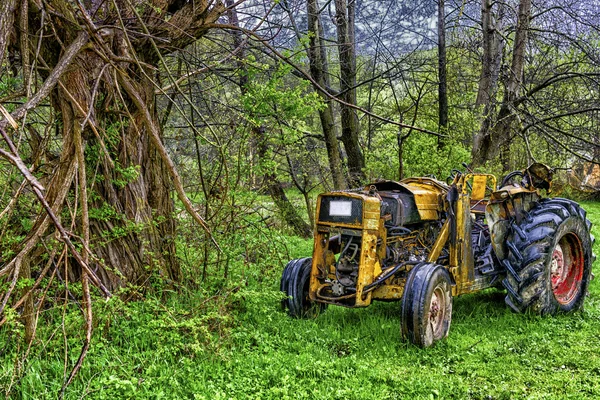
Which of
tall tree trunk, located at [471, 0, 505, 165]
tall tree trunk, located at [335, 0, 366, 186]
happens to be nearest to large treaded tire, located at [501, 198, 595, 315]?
tall tree trunk, located at [471, 0, 505, 165]

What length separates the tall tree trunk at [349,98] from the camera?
9922mm

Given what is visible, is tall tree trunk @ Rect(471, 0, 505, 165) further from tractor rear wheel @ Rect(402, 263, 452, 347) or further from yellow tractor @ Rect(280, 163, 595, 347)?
tractor rear wheel @ Rect(402, 263, 452, 347)

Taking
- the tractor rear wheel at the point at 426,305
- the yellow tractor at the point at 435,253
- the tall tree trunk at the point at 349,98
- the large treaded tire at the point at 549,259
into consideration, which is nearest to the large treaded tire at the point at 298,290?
the yellow tractor at the point at 435,253

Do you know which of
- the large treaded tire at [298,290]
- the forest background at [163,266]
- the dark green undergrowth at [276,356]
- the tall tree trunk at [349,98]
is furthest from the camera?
the tall tree trunk at [349,98]

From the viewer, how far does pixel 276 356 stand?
4168 millimetres

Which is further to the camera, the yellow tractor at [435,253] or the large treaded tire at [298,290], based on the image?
the large treaded tire at [298,290]

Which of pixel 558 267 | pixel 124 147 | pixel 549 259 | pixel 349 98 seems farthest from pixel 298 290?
pixel 349 98

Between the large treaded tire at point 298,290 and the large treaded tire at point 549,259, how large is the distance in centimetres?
204

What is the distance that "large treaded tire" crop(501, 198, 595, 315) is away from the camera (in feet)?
17.1

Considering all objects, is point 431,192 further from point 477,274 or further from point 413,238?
point 477,274

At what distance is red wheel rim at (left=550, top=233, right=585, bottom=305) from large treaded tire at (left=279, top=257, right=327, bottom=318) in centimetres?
269

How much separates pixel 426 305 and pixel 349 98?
21.9 feet

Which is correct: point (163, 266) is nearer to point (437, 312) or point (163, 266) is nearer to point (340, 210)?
point (340, 210)

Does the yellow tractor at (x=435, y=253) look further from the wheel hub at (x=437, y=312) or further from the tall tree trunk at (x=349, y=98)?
the tall tree trunk at (x=349, y=98)
